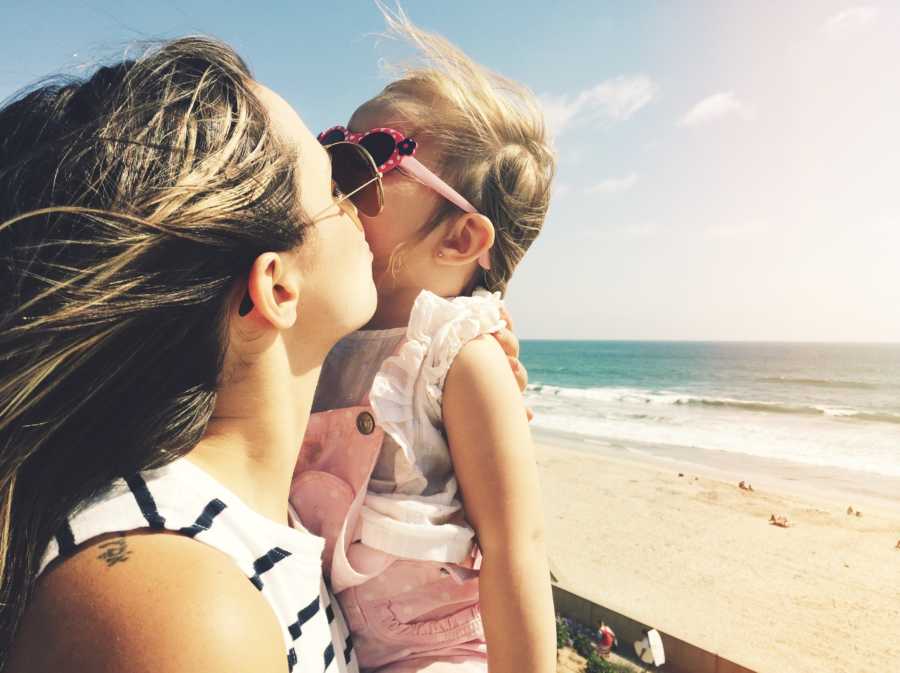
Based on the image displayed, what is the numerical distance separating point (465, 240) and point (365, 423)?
29.9 inches

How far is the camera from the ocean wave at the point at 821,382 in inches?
1656

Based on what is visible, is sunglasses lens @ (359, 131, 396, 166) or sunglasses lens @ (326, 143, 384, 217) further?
sunglasses lens @ (359, 131, 396, 166)

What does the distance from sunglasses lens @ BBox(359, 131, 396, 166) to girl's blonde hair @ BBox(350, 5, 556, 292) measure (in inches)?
5.9

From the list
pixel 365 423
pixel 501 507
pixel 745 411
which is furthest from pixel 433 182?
pixel 745 411

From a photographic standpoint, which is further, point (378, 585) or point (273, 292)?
point (378, 585)

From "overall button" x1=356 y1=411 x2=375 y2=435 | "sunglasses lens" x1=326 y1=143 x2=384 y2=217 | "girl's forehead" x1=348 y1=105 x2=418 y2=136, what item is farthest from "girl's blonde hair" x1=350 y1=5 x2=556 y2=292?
"overall button" x1=356 y1=411 x2=375 y2=435

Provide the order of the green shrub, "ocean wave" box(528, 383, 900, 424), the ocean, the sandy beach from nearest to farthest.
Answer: the green shrub
the sandy beach
the ocean
"ocean wave" box(528, 383, 900, 424)

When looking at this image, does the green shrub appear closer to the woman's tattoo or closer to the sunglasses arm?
the sunglasses arm

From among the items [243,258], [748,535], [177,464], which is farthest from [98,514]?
[748,535]

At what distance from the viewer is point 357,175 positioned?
1719mm

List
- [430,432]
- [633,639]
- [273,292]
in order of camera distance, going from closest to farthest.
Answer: [273,292] → [430,432] → [633,639]

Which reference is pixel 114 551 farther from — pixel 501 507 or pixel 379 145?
pixel 379 145

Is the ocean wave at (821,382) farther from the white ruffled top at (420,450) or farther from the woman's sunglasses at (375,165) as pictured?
the white ruffled top at (420,450)

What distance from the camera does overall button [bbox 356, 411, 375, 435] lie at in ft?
5.76
